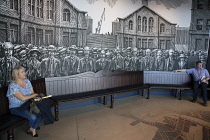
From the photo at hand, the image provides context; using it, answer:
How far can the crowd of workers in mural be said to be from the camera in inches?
133

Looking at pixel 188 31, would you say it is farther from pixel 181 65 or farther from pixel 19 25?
pixel 19 25

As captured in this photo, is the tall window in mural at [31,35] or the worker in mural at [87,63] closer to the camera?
the tall window in mural at [31,35]

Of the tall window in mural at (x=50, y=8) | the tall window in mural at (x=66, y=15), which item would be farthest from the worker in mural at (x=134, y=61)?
the tall window in mural at (x=50, y=8)

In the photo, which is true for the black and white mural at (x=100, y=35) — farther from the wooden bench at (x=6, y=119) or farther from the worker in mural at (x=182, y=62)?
the wooden bench at (x=6, y=119)

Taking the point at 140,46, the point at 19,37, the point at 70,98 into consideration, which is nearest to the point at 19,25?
the point at 19,37

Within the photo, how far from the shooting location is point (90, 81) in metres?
4.70

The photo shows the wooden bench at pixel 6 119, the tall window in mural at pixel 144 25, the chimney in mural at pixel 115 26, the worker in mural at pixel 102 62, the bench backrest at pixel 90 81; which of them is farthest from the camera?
the tall window in mural at pixel 144 25

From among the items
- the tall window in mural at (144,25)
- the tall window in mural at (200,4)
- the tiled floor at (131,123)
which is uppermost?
the tall window in mural at (200,4)

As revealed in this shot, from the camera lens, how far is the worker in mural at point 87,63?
4663mm

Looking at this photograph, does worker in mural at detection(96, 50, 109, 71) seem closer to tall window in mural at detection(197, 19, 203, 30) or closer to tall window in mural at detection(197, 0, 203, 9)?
tall window in mural at detection(197, 19, 203, 30)

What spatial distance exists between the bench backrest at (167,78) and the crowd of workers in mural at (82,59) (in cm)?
21

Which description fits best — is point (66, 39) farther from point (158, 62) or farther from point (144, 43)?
point (158, 62)

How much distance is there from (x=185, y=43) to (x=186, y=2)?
151 cm

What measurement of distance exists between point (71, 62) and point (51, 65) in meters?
0.56
